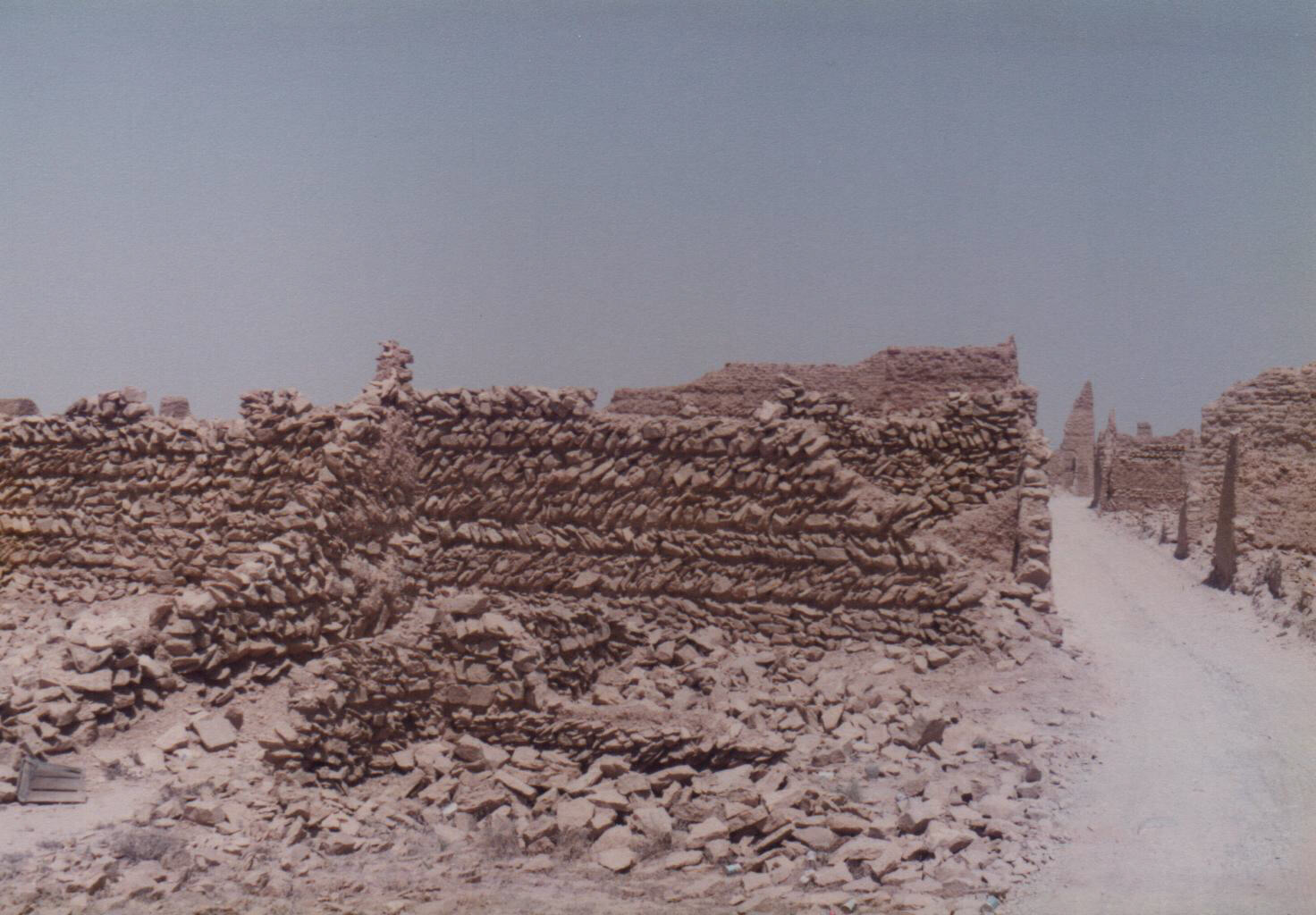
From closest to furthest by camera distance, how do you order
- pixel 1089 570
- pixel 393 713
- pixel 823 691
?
pixel 393 713, pixel 823 691, pixel 1089 570

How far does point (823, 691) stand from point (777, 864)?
3309 millimetres

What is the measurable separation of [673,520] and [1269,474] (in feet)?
40.1

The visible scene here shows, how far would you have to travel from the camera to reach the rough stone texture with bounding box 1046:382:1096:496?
3956cm

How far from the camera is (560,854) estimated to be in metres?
6.61

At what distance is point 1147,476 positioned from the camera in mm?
27922

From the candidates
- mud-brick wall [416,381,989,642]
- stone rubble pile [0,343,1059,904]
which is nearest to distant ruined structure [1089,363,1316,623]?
stone rubble pile [0,343,1059,904]

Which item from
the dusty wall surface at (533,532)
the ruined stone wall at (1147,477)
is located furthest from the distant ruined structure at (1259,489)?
the ruined stone wall at (1147,477)

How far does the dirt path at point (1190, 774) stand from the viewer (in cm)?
560

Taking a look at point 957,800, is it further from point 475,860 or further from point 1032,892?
point 475,860

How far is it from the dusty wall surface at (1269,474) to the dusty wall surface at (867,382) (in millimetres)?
4011

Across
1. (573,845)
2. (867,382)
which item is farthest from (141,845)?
(867,382)

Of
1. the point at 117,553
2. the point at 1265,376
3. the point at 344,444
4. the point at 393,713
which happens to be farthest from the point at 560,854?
the point at 1265,376

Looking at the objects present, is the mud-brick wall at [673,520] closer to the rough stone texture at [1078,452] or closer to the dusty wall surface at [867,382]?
the dusty wall surface at [867,382]

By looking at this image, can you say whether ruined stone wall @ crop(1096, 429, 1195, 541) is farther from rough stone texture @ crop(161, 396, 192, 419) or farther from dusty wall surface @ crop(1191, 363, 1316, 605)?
rough stone texture @ crop(161, 396, 192, 419)
